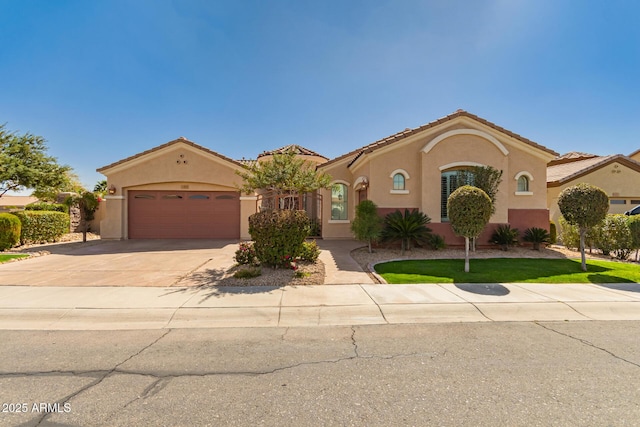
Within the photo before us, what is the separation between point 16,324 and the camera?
5.19 m

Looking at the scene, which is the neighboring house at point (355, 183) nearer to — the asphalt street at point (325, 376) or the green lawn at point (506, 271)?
the green lawn at point (506, 271)

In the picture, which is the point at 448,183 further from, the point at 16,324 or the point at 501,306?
the point at 16,324

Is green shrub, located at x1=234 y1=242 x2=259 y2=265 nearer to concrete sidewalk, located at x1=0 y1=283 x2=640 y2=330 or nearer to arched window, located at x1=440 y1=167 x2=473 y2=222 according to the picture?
concrete sidewalk, located at x1=0 y1=283 x2=640 y2=330

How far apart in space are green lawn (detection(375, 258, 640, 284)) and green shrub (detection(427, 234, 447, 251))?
191cm

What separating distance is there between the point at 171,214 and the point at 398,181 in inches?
484

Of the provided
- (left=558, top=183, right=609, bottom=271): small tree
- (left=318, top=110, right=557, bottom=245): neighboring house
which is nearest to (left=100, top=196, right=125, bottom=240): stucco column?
(left=318, top=110, right=557, bottom=245): neighboring house

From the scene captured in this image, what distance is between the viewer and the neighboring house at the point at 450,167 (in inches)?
511

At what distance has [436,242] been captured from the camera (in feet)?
40.9

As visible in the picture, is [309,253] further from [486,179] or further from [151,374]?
[486,179]

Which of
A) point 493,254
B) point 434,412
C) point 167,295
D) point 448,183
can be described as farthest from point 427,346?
point 448,183

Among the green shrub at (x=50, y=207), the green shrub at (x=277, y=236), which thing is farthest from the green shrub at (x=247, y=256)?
the green shrub at (x=50, y=207)

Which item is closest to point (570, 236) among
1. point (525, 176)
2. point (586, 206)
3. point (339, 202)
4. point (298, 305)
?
point (525, 176)

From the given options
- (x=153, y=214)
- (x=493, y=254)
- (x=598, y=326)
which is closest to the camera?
(x=598, y=326)

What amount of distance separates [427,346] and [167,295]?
5.52 meters
